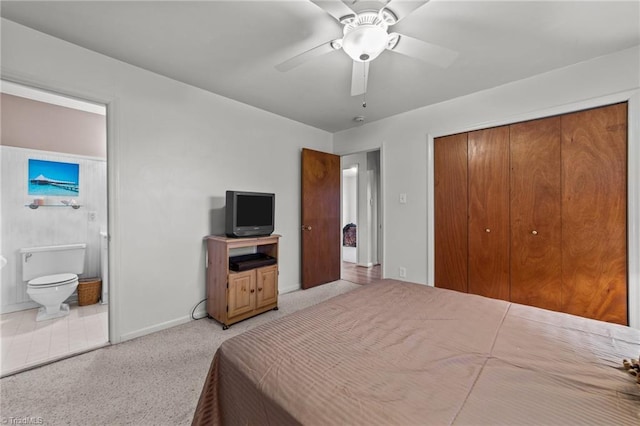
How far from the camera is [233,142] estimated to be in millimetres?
3078

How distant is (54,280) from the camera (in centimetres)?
283

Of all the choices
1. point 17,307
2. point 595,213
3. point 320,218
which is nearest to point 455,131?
point 595,213

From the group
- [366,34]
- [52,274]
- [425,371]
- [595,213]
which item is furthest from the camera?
[52,274]

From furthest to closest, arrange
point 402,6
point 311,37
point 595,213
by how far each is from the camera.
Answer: point 595,213 < point 311,37 < point 402,6

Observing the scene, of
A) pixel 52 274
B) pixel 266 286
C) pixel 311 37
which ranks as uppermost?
pixel 311 37

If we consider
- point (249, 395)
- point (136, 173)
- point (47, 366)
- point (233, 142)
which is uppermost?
point (233, 142)

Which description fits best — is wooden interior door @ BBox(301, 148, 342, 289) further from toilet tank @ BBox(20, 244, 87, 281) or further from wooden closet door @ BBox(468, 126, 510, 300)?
toilet tank @ BBox(20, 244, 87, 281)

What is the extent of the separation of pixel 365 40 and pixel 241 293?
240 cm

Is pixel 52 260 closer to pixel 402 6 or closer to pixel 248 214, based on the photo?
pixel 248 214

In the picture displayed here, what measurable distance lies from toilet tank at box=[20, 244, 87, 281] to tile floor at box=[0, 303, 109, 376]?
443 millimetres

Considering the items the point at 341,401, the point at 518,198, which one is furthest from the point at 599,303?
the point at 341,401

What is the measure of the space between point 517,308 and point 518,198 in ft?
5.25

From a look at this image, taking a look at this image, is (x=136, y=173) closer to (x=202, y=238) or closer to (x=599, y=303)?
(x=202, y=238)

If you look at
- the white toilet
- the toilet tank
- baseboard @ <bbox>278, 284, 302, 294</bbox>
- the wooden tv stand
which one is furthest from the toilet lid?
baseboard @ <bbox>278, 284, 302, 294</bbox>
